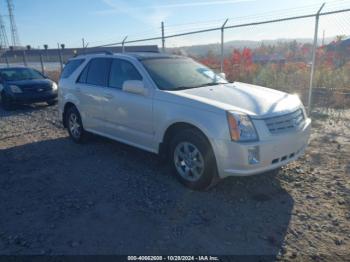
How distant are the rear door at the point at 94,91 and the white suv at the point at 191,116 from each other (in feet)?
0.06

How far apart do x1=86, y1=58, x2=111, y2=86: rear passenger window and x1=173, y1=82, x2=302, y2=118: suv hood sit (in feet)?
Answer: 5.86

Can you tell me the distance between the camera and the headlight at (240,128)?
11.6ft

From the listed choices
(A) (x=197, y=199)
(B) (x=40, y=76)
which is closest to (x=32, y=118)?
(B) (x=40, y=76)

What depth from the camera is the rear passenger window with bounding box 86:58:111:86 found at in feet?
17.9

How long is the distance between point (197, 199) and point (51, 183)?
2.19 meters

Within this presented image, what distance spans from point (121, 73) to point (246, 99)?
2.20 metres

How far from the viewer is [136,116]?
4.71 meters

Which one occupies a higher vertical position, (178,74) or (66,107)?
(178,74)

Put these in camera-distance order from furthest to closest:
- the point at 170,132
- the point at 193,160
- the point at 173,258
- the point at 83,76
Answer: the point at 83,76 → the point at 170,132 → the point at 193,160 → the point at 173,258

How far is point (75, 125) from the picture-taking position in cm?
643

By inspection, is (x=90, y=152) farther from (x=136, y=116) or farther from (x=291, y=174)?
(x=291, y=174)

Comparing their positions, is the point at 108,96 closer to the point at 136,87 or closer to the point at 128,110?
the point at 128,110

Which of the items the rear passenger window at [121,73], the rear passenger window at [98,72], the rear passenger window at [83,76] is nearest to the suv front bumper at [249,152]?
the rear passenger window at [121,73]

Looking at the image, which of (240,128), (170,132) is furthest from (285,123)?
(170,132)
